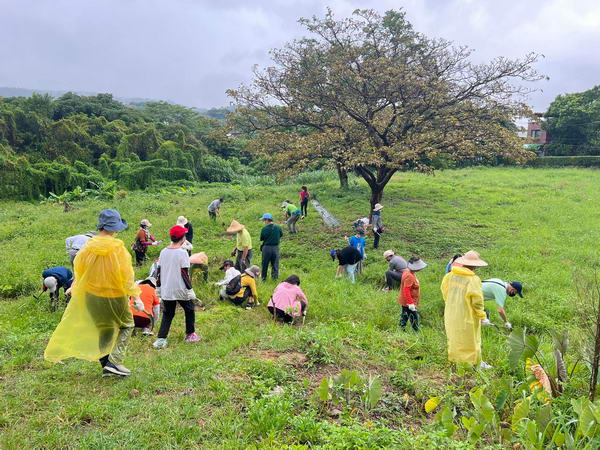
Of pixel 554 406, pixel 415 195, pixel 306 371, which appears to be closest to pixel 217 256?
pixel 306 371

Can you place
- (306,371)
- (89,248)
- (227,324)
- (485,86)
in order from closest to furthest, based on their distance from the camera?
Result: 1. (89,248)
2. (306,371)
3. (227,324)
4. (485,86)

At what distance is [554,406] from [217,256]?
8068mm

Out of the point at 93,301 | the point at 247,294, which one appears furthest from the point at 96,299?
the point at 247,294

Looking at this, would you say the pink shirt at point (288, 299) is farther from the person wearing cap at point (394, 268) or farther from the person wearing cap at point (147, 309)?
the person wearing cap at point (394, 268)

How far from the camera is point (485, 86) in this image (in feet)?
42.8

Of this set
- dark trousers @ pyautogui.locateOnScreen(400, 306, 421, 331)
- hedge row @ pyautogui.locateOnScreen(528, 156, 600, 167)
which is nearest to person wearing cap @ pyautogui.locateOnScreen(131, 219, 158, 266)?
dark trousers @ pyautogui.locateOnScreen(400, 306, 421, 331)

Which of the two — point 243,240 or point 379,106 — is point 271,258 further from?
point 379,106

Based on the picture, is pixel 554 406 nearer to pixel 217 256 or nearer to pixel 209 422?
pixel 209 422

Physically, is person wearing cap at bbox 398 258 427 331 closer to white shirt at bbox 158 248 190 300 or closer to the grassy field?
the grassy field

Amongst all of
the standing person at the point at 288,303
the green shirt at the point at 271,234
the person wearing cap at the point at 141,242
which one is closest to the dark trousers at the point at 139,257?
the person wearing cap at the point at 141,242

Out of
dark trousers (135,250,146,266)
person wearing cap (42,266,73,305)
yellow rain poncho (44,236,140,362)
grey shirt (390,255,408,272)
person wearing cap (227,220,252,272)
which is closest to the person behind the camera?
yellow rain poncho (44,236,140,362)

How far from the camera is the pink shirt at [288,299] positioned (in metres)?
6.19

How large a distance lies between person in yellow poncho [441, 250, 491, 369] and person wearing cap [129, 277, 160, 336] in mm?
3776

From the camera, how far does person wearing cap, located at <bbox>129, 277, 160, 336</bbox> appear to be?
5285 mm
